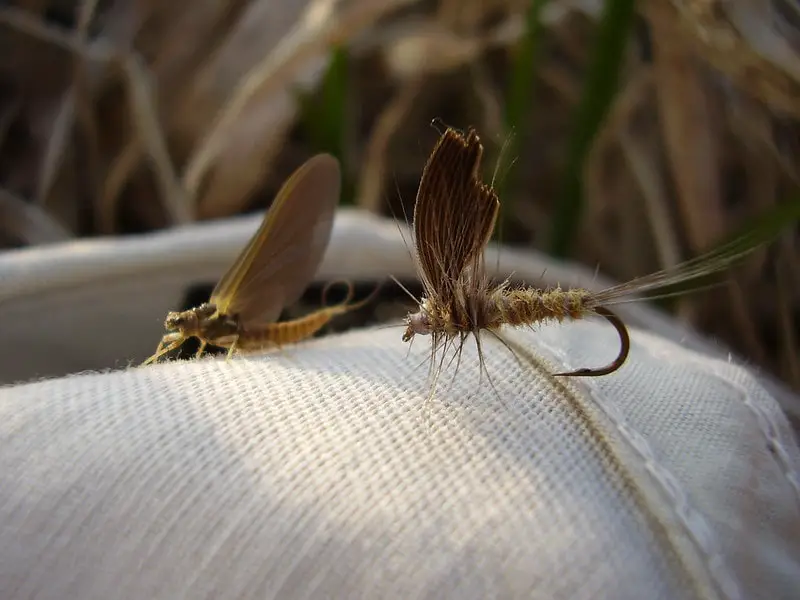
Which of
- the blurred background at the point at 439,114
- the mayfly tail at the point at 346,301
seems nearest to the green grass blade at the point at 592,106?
the blurred background at the point at 439,114

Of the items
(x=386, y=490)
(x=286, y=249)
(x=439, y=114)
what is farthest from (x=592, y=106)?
(x=386, y=490)

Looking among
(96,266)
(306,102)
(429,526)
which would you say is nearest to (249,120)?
(306,102)

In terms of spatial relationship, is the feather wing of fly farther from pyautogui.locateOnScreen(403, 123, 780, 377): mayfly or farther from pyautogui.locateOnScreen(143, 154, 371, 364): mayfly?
pyautogui.locateOnScreen(143, 154, 371, 364): mayfly

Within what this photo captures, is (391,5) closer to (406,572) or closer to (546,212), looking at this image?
(546,212)

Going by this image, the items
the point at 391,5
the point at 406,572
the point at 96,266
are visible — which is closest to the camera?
the point at 406,572

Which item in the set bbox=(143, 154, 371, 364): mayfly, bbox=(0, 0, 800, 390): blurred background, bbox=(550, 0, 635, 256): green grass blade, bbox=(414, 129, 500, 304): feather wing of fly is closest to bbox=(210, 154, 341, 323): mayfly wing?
bbox=(143, 154, 371, 364): mayfly

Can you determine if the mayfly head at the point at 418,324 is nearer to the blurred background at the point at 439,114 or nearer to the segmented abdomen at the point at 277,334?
the segmented abdomen at the point at 277,334
